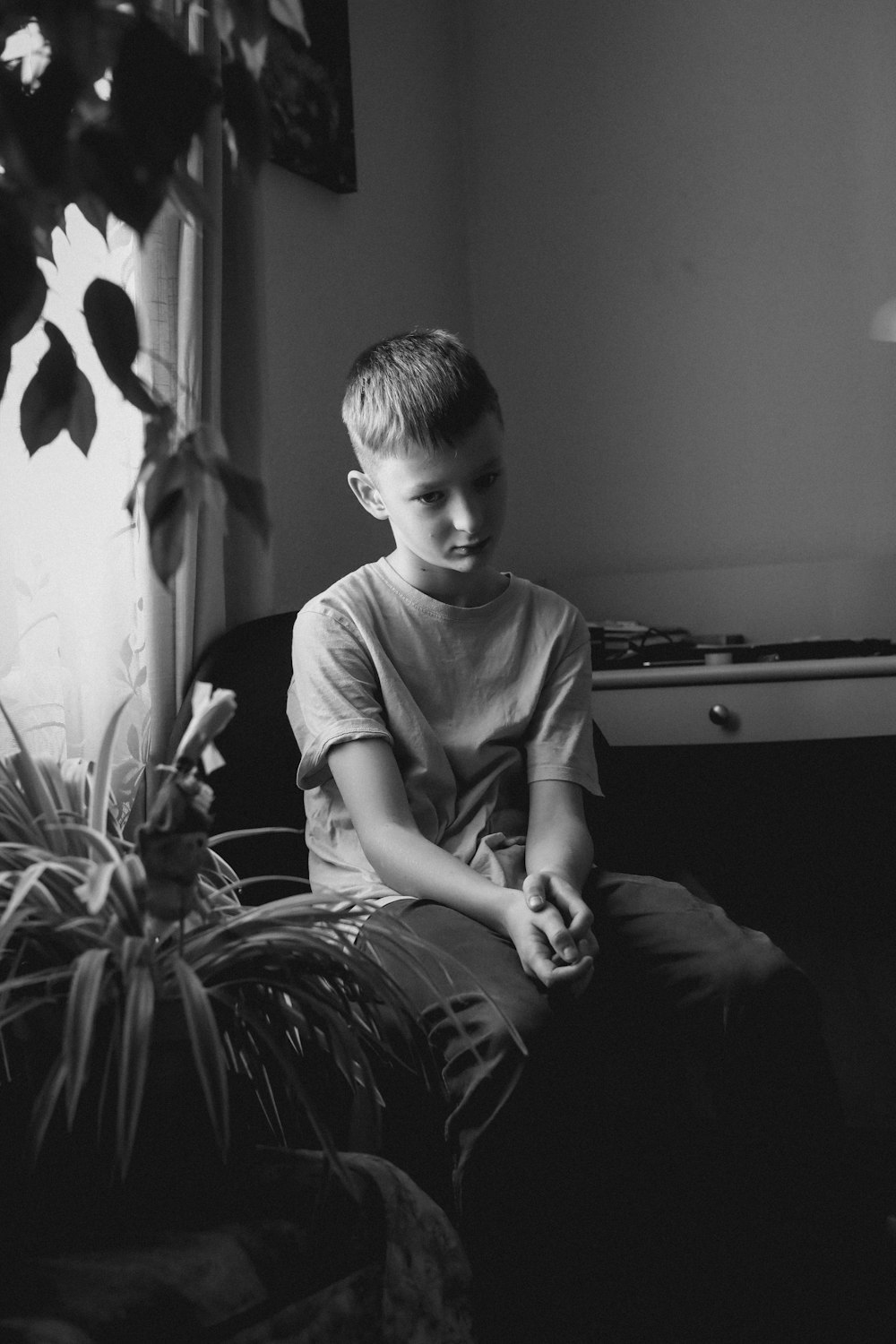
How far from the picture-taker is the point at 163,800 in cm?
68

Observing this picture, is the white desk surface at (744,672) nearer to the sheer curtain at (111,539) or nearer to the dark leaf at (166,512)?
the sheer curtain at (111,539)

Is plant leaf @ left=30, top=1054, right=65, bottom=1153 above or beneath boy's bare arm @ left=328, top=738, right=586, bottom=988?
above

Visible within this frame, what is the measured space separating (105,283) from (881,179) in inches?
76.6

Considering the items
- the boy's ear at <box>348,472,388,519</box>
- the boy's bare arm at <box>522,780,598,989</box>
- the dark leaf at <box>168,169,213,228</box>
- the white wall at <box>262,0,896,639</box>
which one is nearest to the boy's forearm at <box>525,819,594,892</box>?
the boy's bare arm at <box>522,780,598,989</box>

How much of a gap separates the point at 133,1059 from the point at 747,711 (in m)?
1.25

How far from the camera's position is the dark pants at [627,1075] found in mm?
963

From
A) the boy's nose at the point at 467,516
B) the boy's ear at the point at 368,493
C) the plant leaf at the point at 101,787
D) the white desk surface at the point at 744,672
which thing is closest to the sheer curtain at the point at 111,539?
the boy's ear at the point at 368,493

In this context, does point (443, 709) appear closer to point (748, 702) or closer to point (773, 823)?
point (748, 702)

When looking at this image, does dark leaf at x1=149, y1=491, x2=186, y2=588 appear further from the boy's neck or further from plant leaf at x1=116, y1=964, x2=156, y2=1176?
the boy's neck

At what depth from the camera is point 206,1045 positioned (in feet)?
2.12

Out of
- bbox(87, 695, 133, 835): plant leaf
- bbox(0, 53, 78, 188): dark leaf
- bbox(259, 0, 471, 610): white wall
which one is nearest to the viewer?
bbox(0, 53, 78, 188): dark leaf

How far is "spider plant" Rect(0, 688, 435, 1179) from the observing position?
0.64 m

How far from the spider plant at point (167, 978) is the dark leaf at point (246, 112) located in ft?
0.97

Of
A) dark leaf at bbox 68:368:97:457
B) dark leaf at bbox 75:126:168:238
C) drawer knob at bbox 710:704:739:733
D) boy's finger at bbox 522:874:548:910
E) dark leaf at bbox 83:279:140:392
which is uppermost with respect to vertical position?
dark leaf at bbox 75:126:168:238
